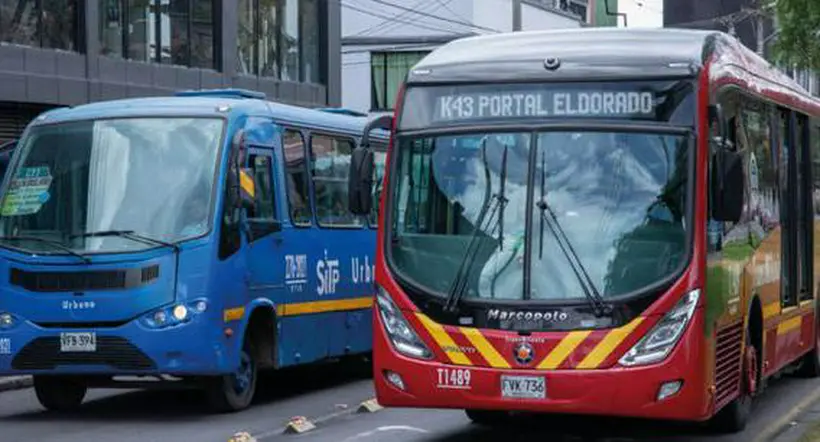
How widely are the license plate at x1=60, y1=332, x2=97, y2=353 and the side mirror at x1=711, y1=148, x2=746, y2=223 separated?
572 centimetres

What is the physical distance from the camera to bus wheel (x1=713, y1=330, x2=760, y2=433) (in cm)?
1227

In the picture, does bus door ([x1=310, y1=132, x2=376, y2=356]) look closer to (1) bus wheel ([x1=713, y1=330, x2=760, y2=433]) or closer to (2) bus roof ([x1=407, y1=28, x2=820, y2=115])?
(2) bus roof ([x1=407, y1=28, x2=820, y2=115])

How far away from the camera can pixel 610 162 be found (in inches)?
430

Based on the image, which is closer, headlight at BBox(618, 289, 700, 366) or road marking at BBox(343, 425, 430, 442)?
headlight at BBox(618, 289, 700, 366)

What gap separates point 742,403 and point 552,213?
2726mm

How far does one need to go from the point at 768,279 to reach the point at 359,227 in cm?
534

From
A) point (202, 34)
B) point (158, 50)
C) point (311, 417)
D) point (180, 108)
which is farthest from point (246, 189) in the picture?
point (202, 34)

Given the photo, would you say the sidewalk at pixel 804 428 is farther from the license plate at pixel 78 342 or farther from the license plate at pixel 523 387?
the license plate at pixel 78 342

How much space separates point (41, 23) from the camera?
84.9ft

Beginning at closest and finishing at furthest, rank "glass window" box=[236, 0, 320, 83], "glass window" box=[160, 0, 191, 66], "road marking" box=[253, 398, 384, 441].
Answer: "road marking" box=[253, 398, 384, 441] < "glass window" box=[160, 0, 191, 66] < "glass window" box=[236, 0, 320, 83]

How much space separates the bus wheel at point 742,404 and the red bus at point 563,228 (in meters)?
0.53

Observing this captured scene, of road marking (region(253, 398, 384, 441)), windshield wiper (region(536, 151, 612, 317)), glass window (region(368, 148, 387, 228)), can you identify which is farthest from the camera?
glass window (region(368, 148, 387, 228))

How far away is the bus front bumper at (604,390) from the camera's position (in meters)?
10.4

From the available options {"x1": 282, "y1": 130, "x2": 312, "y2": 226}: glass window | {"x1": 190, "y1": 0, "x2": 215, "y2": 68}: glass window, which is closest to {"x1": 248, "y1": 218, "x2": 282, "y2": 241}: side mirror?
{"x1": 282, "y1": 130, "x2": 312, "y2": 226}: glass window
